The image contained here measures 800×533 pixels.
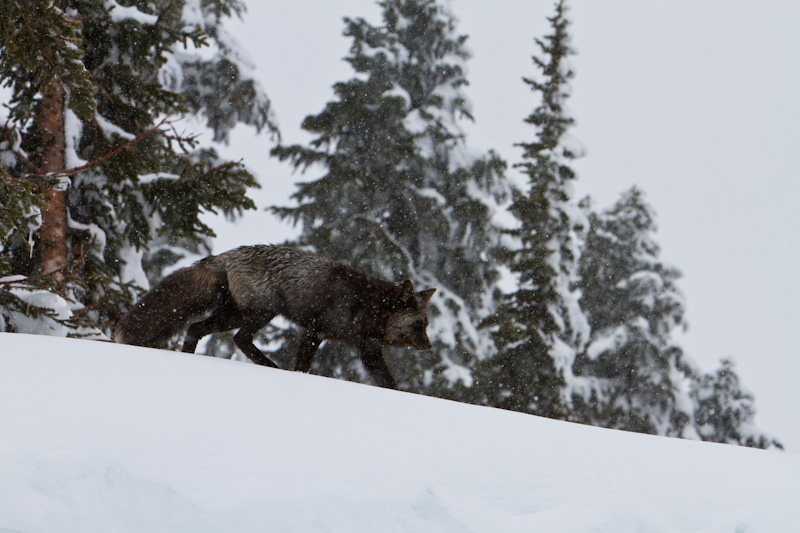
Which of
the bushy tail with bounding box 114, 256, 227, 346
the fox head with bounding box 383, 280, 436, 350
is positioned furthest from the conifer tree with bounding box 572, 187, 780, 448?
the bushy tail with bounding box 114, 256, 227, 346

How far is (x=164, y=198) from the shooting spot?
8773 millimetres

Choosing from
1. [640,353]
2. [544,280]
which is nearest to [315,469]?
[544,280]

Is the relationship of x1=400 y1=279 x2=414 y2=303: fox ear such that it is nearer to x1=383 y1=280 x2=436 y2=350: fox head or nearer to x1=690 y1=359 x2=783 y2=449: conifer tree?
x1=383 y1=280 x2=436 y2=350: fox head

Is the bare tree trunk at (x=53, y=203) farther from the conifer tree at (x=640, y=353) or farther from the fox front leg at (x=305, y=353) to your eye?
the conifer tree at (x=640, y=353)

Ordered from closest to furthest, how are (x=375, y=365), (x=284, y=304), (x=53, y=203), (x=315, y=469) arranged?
(x=315, y=469) < (x=284, y=304) < (x=375, y=365) < (x=53, y=203)

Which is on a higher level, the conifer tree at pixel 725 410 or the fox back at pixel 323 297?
the conifer tree at pixel 725 410

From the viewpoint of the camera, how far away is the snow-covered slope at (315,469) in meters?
2.68

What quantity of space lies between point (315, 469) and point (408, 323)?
4783mm

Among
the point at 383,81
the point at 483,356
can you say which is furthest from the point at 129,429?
the point at 483,356

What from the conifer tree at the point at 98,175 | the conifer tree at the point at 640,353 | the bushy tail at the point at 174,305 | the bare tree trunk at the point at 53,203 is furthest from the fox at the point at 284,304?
the conifer tree at the point at 640,353

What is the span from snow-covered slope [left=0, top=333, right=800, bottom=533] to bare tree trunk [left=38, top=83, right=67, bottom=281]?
5.21 meters

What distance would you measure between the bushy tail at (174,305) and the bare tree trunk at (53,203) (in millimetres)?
2322

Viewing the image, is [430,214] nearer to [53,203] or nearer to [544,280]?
[544,280]

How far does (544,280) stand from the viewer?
599 inches
